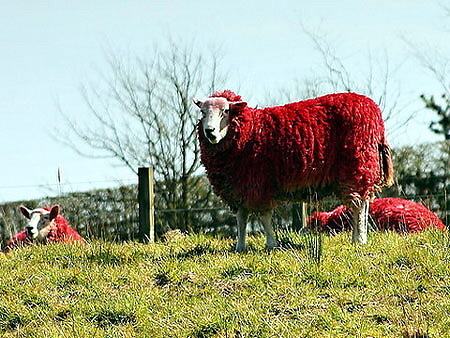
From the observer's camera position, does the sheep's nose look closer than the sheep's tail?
Yes

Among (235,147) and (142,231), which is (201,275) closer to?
(235,147)

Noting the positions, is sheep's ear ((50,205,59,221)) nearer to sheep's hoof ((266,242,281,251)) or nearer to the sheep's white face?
the sheep's white face

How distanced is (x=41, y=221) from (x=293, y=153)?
220 inches

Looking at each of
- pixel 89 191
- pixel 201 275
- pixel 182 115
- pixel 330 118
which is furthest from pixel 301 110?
pixel 182 115

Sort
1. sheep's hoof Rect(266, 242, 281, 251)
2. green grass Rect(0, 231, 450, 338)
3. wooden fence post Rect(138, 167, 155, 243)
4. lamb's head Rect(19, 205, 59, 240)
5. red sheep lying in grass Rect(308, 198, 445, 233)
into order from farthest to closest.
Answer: lamb's head Rect(19, 205, 59, 240) → wooden fence post Rect(138, 167, 155, 243) → red sheep lying in grass Rect(308, 198, 445, 233) → sheep's hoof Rect(266, 242, 281, 251) → green grass Rect(0, 231, 450, 338)

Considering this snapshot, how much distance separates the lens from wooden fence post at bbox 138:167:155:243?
44.0 feet

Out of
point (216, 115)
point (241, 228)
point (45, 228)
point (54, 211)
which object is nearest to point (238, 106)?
point (216, 115)

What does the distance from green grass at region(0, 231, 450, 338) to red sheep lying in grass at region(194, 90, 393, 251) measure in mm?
632

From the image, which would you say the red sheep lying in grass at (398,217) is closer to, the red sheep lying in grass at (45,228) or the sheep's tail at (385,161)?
the sheep's tail at (385,161)

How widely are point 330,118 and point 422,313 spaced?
12.9ft

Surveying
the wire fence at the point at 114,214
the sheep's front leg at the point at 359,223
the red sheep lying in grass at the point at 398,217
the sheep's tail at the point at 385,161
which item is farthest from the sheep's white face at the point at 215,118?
the wire fence at the point at 114,214

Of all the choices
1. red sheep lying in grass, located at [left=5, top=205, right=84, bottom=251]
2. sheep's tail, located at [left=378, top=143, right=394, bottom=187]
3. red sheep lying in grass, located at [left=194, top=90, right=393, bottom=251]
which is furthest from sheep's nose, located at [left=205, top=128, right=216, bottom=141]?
red sheep lying in grass, located at [left=5, top=205, right=84, bottom=251]

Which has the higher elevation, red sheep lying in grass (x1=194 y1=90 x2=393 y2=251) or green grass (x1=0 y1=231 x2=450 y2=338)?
red sheep lying in grass (x1=194 y1=90 x2=393 y2=251)

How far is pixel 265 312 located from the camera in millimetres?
7652
